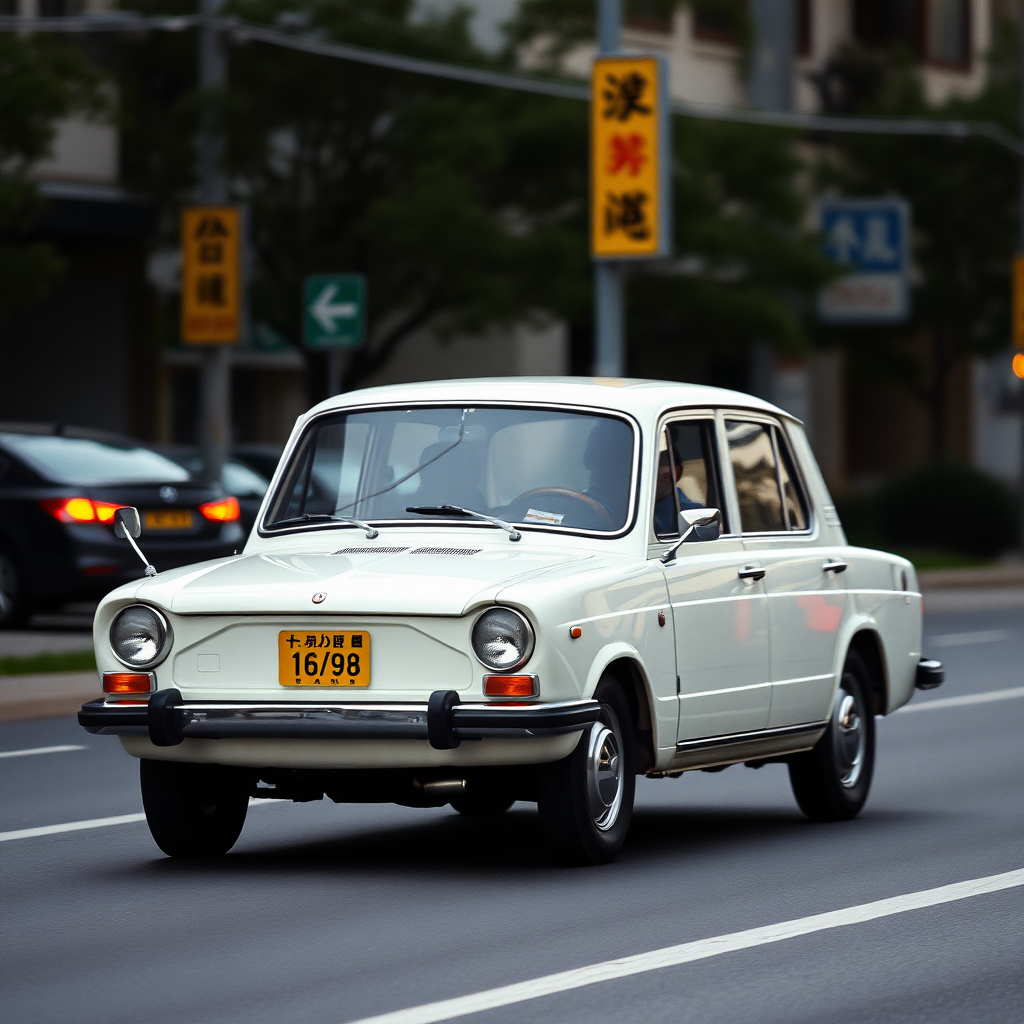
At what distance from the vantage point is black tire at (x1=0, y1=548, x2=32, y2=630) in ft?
61.8

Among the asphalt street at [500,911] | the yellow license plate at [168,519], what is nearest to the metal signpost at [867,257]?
the yellow license plate at [168,519]

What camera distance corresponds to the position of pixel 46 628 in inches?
782

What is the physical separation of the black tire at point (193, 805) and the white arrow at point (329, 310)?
1135 centimetres

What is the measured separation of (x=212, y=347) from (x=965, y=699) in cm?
936

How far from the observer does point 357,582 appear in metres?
8.23

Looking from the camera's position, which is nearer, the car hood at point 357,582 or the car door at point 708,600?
the car hood at point 357,582

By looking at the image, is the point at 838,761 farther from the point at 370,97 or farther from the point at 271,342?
the point at 271,342

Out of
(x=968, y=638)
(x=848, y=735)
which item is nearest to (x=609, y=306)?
(x=968, y=638)

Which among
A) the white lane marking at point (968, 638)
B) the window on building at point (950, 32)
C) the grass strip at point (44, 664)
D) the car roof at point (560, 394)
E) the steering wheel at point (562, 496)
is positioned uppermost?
the window on building at point (950, 32)

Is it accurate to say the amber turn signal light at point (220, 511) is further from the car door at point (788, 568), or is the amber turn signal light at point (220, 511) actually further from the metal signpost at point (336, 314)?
the car door at point (788, 568)

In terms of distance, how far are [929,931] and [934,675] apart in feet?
11.5

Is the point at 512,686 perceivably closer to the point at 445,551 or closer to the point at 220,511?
the point at 445,551

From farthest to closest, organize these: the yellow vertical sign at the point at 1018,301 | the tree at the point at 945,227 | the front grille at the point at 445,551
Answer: the tree at the point at 945,227
the yellow vertical sign at the point at 1018,301
the front grille at the point at 445,551

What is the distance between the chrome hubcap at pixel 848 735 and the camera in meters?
10.2
